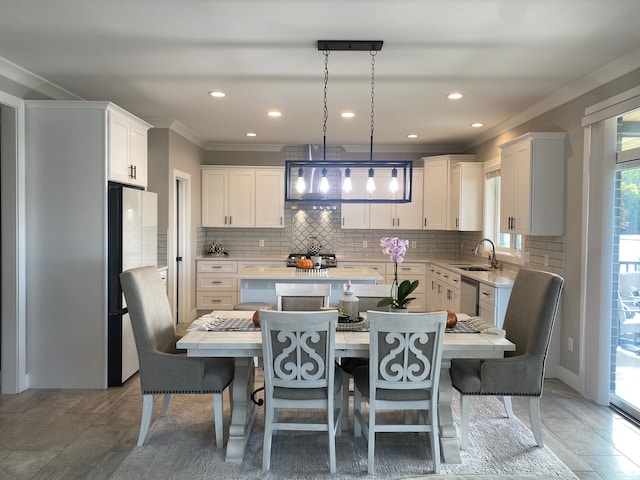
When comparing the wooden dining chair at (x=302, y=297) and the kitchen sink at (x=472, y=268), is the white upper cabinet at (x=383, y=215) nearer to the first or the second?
the kitchen sink at (x=472, y=268)

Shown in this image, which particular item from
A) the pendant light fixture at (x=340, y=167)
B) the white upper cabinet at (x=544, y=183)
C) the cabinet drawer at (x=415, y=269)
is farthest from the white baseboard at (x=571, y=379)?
the cabinet drawer at (x=415, y=269)

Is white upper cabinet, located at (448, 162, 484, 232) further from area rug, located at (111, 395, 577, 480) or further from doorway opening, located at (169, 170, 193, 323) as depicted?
doorway opening, located at (169, 170, 193, 323)

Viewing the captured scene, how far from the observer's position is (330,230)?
736cm

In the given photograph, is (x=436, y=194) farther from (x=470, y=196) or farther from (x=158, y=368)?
(x=158, y=368)

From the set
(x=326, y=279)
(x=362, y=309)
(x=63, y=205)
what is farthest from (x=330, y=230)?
(x=63, y=205)

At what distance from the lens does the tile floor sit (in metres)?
2.63

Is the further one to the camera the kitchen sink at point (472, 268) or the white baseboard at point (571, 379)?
the kitchen sink at point (472, 268)

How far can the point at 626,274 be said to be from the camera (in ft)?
11.6

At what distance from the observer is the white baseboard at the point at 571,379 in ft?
12.6

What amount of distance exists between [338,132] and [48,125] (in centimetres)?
346

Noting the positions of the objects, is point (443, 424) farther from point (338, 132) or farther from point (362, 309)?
point (338, 132)

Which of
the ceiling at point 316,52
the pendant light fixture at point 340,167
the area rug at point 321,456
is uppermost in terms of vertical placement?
the ceiling at point 316,52

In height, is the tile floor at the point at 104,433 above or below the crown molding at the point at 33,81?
below

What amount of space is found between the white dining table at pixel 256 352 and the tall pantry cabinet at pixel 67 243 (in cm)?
151
